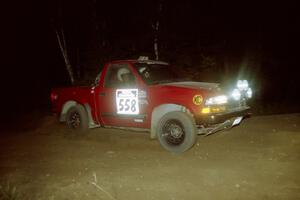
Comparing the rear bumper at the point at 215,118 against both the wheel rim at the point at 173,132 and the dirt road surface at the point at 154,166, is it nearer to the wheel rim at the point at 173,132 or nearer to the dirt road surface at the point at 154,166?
the wheel rim at the point at 173,132

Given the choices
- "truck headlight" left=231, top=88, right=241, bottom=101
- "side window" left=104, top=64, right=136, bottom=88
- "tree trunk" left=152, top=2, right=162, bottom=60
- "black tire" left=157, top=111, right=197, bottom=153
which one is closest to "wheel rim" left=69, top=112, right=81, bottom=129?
"side window" left=104, top=64, right=136, bottom=88

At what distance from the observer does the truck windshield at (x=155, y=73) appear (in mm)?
8039

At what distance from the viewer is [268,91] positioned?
17.7 meters

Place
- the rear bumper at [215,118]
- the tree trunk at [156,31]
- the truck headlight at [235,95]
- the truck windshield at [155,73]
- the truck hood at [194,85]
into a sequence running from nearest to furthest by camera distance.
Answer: the rear bumper at [215,118], the truck hood at [194,85], the truck headlight at [235,95], the truck windshield at [155,73], the tree trunk at [156,31]

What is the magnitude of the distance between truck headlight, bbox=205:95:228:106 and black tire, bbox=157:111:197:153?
466 mm

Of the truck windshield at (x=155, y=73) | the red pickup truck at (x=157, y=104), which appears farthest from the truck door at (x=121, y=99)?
the truck windshield at (x=155, y=73)

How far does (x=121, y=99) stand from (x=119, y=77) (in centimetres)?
61

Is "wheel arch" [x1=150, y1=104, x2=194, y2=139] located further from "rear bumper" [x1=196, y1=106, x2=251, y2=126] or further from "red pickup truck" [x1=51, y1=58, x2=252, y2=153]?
"rear bumper" [x1=196, y1=106, x2=251, y2=126]

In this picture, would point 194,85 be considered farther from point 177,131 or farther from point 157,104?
point 177,131

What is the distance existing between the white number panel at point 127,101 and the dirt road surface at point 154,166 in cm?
81

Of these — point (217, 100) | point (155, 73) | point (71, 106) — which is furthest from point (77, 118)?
point (217, 100)

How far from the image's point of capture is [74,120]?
378 inches

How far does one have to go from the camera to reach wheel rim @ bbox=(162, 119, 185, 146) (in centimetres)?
741

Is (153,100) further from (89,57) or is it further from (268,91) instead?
(268,91)
